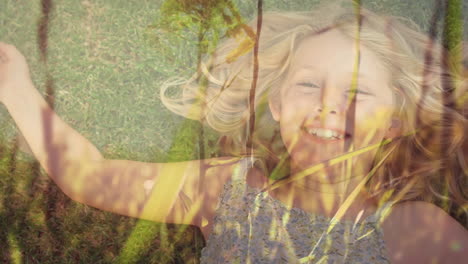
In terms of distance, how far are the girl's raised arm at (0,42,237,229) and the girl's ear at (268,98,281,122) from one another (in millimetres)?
230

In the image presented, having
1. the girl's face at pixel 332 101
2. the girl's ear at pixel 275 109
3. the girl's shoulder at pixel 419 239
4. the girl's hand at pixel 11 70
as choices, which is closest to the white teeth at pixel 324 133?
the girl's face at pixel 332 101

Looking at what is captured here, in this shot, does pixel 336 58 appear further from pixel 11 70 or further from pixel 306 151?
pixel 11 70

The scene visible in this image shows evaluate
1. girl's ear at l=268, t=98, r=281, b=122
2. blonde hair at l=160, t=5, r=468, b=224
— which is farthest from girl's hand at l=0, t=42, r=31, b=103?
girl's ear at l=268, t=98, r=281, b=122

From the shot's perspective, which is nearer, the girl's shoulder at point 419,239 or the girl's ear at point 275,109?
the girl's shoulder at point 419,239

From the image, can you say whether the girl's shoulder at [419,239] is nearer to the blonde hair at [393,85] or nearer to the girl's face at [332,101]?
the blonde hair at [393,85]

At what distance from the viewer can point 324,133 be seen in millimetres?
1652

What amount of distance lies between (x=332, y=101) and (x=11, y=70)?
1.11m

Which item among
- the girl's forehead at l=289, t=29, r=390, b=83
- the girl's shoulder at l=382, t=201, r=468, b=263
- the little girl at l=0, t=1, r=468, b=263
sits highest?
the girl's forehead at l=289, t=29, r=390, b=83

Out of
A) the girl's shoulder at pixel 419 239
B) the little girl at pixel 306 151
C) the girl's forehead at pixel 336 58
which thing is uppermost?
the girl's forehead at pixel 336 58

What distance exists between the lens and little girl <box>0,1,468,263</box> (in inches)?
64.4

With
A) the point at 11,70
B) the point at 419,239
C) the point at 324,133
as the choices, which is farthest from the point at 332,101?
the point at 11,70

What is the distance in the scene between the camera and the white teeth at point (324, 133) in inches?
64.9

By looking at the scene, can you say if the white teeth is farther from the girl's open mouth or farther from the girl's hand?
the girl's hand

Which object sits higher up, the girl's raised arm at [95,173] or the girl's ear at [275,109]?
the girl's ear at [275,109]
